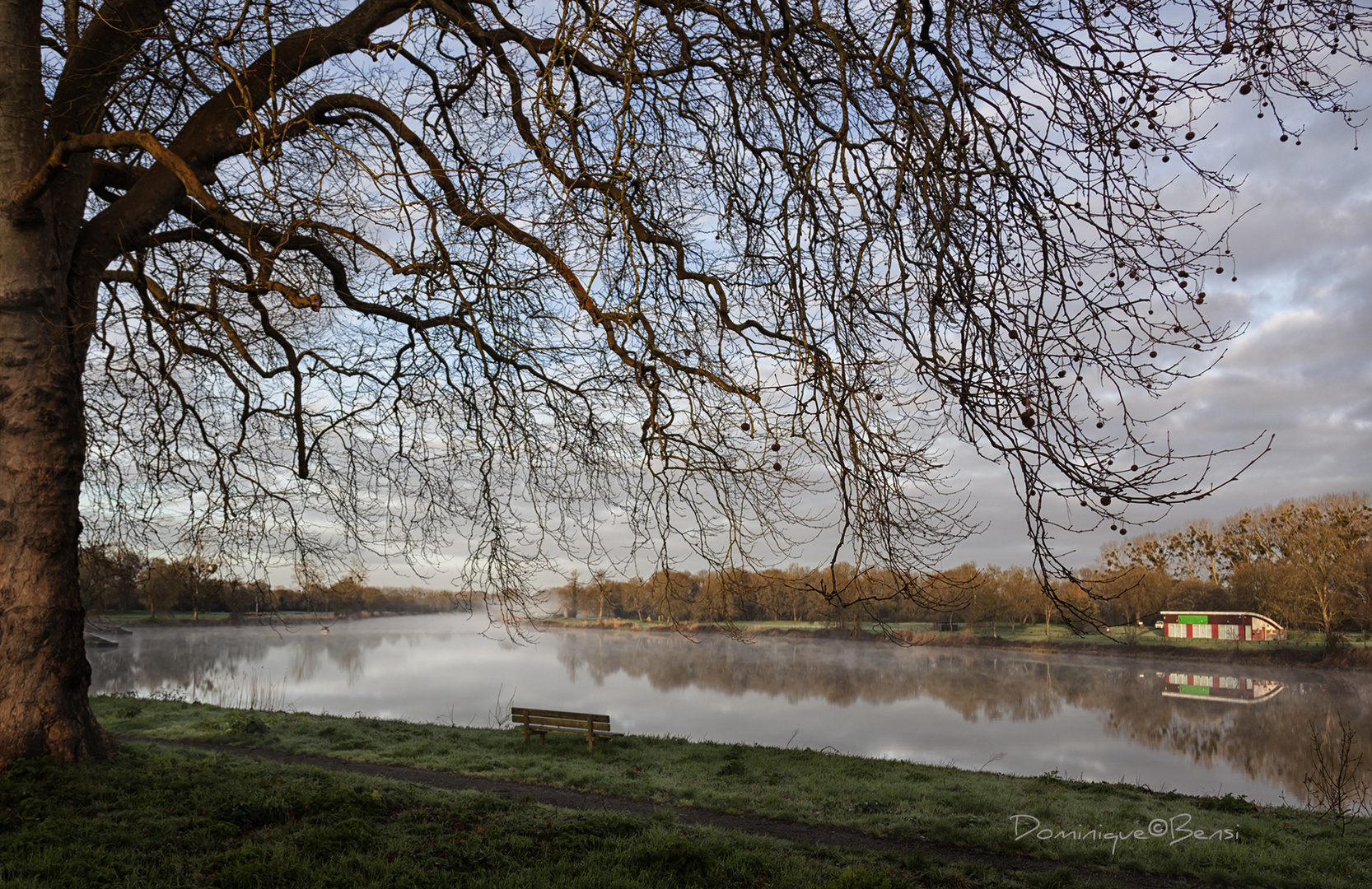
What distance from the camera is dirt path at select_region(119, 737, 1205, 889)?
7.14m

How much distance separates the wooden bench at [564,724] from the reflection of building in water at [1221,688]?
2726cm

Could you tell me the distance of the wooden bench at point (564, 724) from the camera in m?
12.6

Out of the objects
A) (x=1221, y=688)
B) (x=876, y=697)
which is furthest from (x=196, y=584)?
(x=1221, y=688)

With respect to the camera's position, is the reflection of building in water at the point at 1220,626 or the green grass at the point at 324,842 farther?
the reflection of building in water at the point at 1220,626

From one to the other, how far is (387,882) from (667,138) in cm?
521

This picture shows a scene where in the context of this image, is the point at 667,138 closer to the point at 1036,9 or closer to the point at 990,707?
the point at 1036,9

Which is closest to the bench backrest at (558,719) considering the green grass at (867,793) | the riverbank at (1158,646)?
the green grass at (867,793)

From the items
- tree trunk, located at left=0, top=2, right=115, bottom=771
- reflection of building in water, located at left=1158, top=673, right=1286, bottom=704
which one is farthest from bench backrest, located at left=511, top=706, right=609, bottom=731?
reflection of building in water, located at left=1158, top=673, right=1286, bottom=704

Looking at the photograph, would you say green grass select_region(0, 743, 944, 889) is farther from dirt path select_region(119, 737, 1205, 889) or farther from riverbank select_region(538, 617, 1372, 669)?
riverbank select_region(538, 617, 1372, 669)

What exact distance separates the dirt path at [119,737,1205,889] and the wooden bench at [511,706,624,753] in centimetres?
242

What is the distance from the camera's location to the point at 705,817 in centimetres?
862

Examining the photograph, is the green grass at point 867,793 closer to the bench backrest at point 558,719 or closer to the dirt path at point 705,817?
the dirt path at point 705,817

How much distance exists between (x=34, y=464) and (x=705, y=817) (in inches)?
289

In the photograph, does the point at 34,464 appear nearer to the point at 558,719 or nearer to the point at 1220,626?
the point at 558,719
